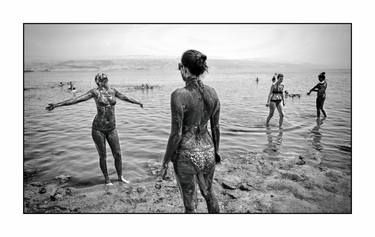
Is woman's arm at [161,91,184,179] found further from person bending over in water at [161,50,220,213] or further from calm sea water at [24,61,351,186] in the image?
calm sea water at [24,61,351,186]

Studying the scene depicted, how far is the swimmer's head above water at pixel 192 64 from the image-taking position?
340 centimetres

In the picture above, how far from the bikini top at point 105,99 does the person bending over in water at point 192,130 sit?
2.17m

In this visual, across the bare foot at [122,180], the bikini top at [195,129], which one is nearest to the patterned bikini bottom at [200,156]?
the bikini top at [195,129]

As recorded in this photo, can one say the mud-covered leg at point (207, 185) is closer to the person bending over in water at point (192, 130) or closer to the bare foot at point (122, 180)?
the person bending over in water at point (192, 130)

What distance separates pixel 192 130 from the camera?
3.58 metres

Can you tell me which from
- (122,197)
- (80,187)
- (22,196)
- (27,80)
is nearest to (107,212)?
(122,197)

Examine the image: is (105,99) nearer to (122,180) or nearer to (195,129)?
(122,180)

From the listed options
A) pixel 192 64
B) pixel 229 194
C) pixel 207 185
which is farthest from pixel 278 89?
pixel 192 64

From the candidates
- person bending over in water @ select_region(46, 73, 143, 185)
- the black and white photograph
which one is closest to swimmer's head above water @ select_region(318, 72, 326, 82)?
the black and white photograph

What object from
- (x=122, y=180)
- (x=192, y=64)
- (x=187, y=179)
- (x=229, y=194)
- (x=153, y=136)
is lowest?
(x=229, y=194)

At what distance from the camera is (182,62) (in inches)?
137

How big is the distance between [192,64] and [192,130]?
2.72ft

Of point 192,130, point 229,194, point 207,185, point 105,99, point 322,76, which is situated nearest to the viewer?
point 192,130

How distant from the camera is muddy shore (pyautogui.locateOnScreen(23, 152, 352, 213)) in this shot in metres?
5.09
